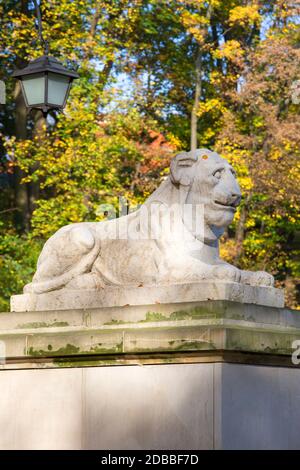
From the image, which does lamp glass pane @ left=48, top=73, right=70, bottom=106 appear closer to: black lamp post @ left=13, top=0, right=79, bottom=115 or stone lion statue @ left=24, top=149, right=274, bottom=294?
black lamp post @ left=13, top=0, right=79, bottom=115

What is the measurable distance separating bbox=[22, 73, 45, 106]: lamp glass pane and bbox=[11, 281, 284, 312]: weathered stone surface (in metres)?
2.86

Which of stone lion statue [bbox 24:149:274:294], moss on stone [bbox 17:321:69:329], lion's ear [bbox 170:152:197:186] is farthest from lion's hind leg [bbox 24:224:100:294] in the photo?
lion's ear [bbox 170:152:197:186]

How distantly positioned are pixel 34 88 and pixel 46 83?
0.17 meters

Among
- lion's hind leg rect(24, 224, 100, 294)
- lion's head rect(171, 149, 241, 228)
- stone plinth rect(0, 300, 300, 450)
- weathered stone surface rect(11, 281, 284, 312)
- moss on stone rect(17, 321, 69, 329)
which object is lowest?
stone plinth rect(0, 300, 300, 450)

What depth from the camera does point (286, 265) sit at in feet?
86.4

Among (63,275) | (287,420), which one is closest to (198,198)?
(63,275)

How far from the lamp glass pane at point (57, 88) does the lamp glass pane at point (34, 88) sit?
73mm

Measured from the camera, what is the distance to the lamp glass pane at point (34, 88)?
449 inches

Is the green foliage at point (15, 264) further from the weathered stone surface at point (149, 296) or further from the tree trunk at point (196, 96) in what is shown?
the weathered stone surface at point (149, 296)

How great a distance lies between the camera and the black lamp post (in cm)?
1138

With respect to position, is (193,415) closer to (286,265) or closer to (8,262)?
(8,262)

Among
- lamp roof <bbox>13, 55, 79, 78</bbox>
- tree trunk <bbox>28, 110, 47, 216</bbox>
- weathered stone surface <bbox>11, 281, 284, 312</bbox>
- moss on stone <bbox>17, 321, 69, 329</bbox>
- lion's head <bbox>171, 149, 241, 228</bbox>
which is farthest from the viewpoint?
tree trunk <bbox>28, 110, 47, 216</bbox>

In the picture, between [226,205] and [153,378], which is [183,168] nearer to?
[226,205]

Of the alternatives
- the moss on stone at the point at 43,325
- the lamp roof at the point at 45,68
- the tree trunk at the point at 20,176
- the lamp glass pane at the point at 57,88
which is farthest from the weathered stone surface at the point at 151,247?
the tree trunk at the point at 20,176
